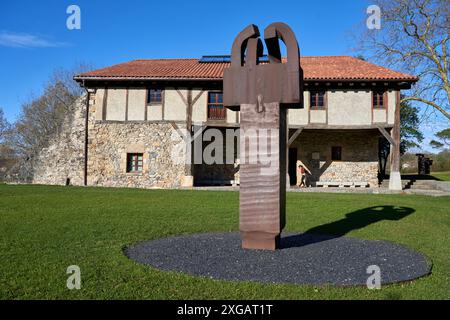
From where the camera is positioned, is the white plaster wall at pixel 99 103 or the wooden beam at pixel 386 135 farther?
the white plaster wall at pixel 99 103

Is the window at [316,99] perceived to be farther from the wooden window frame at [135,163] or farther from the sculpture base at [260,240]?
the sculpture base at [260,240]

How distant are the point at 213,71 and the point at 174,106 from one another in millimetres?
2546

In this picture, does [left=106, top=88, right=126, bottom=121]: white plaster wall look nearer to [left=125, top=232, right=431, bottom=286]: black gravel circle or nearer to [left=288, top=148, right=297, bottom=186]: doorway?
[left=288, top=148, right=297, bottom=186]: doorway

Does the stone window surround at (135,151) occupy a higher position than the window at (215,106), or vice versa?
the window at (215,106)

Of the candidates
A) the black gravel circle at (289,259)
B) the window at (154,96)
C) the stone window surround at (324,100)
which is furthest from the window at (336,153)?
the black gravel circle at (289,259)

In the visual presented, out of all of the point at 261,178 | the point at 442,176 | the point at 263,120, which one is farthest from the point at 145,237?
the point at 442,176

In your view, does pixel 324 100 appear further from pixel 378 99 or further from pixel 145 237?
pixel 145 237

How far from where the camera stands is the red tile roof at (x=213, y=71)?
16250 mm

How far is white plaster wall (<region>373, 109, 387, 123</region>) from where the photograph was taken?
16.4 m

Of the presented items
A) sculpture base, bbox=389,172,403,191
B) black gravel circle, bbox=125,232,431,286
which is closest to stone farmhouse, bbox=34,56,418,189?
sculpture base, bbox=389,172,403,191

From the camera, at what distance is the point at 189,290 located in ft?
11.1

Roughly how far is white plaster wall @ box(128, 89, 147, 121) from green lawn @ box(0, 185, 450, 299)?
6.55 m

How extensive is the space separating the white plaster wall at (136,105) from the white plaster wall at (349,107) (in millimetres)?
8351

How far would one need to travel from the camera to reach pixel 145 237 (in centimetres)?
592
